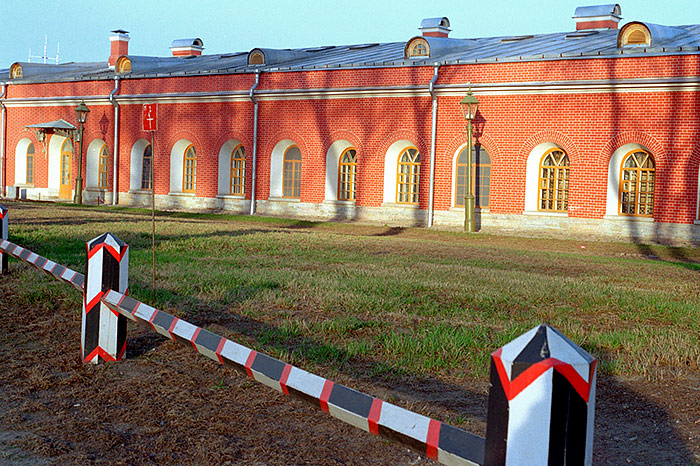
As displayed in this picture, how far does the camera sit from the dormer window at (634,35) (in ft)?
65.5

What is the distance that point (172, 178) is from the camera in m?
27.5

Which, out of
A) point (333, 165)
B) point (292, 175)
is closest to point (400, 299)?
point (333, 165)

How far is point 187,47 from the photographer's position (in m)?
36.8

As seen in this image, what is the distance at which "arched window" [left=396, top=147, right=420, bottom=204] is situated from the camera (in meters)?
22.6

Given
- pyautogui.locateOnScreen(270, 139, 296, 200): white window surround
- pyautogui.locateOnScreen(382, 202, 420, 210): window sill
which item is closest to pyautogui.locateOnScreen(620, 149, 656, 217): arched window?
pyautogui.locateOnScreen(382, 202, 420, 210): window sill

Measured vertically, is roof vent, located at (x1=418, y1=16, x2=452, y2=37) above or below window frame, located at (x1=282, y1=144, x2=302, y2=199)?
above

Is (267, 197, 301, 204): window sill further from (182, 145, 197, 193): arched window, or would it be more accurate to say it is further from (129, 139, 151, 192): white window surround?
(129, 139, 151, 192): white window surround

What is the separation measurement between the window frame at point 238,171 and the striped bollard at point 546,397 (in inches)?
971

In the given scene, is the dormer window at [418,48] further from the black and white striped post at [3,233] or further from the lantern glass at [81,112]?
the black and white striped post at [3,233]

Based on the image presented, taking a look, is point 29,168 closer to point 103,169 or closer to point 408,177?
point 103,169

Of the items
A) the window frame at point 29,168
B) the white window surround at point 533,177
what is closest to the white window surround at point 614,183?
the white window surround at point 533,177

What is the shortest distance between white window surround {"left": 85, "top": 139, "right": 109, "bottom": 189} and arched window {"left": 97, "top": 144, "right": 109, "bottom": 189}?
75 millimetres

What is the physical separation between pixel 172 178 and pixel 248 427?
956 inches

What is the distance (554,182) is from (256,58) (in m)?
11.4
